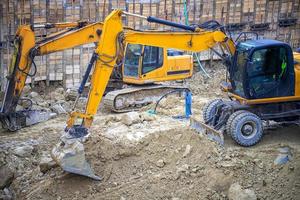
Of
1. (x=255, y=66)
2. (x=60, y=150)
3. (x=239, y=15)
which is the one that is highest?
(x=239, y=15)

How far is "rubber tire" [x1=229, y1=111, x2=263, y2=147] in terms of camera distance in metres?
9.41

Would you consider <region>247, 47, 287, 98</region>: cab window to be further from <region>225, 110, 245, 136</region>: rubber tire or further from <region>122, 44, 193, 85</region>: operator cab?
<region>122, 44, 193, 85</region>: operator cab

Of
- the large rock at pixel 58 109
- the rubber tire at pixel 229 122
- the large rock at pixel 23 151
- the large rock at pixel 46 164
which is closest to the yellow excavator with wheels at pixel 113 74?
the large rock at pixel 58 109

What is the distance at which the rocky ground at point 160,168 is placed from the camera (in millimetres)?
8156

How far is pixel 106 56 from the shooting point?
846 centimetres

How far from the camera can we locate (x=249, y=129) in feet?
31.2

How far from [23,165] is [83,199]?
1808mm

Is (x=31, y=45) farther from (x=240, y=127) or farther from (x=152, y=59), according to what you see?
(x=240, y=127)

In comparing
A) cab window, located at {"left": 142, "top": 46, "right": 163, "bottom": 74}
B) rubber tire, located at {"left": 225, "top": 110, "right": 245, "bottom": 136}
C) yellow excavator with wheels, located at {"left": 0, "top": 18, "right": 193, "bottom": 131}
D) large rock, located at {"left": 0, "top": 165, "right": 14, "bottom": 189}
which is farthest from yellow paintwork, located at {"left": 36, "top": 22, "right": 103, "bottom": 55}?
rubber tire, located at {"left": 225, "top": 110, "right": 245, "bottom": 136}

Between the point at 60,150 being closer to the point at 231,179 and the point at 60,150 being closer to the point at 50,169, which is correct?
the point at 50,169

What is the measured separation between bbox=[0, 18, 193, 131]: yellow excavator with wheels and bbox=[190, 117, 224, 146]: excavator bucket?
2.22 metres

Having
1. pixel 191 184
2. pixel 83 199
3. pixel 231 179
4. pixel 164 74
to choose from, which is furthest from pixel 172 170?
pixel 164 74

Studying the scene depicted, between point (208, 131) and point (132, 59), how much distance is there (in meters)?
4.20

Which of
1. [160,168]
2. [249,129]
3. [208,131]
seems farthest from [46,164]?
[249,129]
